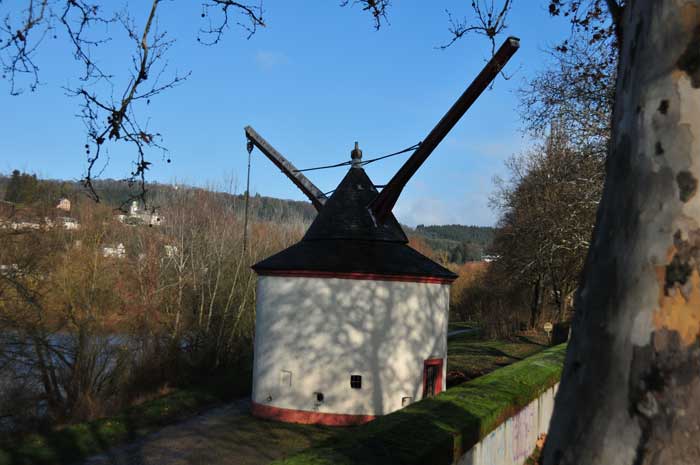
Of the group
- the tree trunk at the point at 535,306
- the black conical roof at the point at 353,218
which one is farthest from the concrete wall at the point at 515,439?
the tree trunk at the point at 535,306

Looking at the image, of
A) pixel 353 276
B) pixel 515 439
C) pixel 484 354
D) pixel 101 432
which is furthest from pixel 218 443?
pixel 484 354

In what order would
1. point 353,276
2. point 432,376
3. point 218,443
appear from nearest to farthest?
point 218,443 < point 353,276 < point 432,376

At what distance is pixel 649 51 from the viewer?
282 cm

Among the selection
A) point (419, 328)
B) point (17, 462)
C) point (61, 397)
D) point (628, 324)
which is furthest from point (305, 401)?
point (628, 324)

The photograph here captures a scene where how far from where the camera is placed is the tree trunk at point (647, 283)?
8.42ft

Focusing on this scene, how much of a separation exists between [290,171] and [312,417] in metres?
9.42

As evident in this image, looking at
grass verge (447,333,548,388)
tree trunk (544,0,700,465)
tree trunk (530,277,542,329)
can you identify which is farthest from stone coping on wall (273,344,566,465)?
tree trunk (530,277,542,329)

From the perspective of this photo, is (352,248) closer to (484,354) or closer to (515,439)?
(515,439)

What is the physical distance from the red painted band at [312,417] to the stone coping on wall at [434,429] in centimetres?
521

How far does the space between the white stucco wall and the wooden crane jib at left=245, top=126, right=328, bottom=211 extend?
16.9ft

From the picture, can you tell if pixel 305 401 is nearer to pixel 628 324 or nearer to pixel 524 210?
pixel 628 324

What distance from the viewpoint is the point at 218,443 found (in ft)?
50.5

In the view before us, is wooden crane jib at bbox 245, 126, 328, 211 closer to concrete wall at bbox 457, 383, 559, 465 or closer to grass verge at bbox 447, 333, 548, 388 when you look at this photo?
grass verge at bbox 447, 333, 548, 388

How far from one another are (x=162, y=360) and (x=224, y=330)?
155 inches
